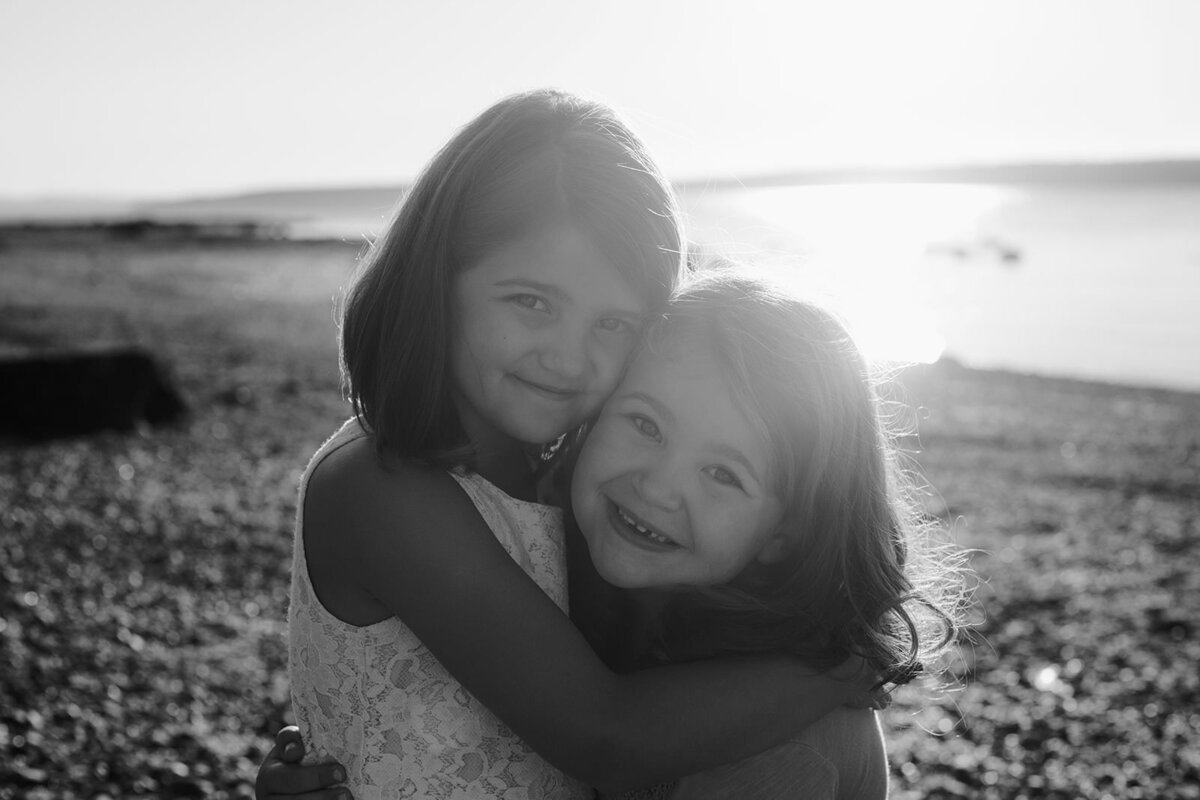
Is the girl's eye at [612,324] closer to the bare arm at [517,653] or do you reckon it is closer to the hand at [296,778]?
the bare arm at [517,653]

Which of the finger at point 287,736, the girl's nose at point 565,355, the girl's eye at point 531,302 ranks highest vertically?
the girl's eye at point 531,302

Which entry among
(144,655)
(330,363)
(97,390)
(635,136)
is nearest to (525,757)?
(635,136)

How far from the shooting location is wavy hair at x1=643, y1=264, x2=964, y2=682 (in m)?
2.21

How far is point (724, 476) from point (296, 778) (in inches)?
42.2

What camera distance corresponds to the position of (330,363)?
15883 mm

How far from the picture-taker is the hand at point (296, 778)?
226cm

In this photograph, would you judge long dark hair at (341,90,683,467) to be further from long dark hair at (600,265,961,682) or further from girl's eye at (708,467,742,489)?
girl's eye at (708,467,742,489)

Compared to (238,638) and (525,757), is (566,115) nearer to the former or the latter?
(525,757)

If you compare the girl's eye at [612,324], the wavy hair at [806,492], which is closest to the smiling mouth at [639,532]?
the wavy hair at [806,492]

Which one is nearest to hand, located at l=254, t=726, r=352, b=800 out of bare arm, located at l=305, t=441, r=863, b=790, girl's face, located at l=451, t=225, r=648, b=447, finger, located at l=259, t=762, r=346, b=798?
finger, located at l=259, t=762, r=346, b=798

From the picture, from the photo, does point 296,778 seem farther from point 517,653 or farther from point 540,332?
point 540,332

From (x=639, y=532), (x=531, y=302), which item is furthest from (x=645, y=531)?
(x=531, y=302)

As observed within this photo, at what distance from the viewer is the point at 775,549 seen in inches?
92.2

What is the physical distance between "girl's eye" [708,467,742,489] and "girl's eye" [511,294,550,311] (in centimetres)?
47
